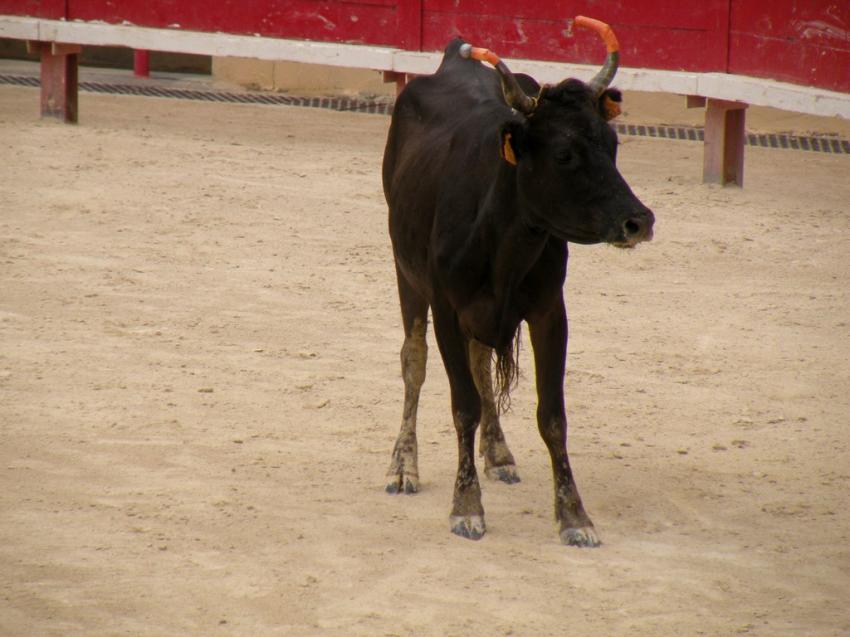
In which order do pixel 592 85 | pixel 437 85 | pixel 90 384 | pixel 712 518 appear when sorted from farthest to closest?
pixel 90 384
pixel 437 85
pixel 712 518
pixel 592 85

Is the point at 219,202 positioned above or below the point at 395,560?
above

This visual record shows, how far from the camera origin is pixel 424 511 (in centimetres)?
377

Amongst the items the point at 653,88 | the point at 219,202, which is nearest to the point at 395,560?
the point at 219,202

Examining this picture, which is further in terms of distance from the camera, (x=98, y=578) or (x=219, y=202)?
(x=219, y=202)

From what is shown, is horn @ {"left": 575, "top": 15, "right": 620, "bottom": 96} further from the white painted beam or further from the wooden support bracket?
the wooden support bracket

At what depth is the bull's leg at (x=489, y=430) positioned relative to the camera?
402 cm

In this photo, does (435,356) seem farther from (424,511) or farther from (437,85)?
(424,511)

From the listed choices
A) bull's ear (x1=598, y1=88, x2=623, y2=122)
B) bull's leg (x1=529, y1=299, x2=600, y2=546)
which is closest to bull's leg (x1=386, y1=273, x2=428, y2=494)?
bull's leg (x1=529, y1=299, x2=600, y2=546)

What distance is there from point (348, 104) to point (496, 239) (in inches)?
281

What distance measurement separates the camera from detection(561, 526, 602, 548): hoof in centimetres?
352

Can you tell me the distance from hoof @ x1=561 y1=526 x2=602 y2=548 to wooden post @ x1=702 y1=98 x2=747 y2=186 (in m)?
4.79

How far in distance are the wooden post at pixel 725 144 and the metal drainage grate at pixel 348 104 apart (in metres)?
1.16

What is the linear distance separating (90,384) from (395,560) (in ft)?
5.52

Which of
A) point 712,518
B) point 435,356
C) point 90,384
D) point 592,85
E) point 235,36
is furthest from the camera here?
point 235,36
